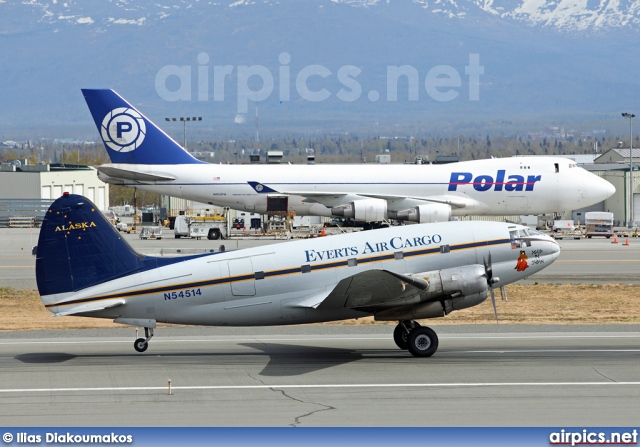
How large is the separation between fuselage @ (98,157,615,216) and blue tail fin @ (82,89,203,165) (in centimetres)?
69

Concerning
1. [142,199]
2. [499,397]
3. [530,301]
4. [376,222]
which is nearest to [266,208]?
[376,222]

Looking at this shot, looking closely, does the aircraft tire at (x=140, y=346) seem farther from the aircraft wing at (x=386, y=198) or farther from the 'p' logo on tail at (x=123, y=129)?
the 'p' logo on tail at (x=123, y=129)

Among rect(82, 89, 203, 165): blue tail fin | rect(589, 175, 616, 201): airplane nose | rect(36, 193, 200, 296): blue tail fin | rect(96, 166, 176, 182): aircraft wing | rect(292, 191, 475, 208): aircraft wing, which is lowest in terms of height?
rect(36, 193, 200, 296): blue tail fin

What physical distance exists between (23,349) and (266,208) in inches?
1415

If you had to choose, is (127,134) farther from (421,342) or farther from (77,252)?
(421,342)

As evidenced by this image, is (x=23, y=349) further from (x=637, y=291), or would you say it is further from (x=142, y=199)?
(x=142, y=199)

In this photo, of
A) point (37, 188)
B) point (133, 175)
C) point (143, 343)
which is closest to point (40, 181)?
point (37, 188)

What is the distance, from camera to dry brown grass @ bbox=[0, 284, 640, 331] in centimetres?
3566

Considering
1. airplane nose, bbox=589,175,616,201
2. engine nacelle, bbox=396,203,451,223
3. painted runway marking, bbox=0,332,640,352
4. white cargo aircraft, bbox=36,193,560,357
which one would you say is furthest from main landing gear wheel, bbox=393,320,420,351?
airplane nose, bbox=589,175,616,201

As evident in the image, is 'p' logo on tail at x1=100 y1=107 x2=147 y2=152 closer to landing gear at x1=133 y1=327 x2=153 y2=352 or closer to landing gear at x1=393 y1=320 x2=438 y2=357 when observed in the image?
landing gear at x1=133 y1=327 x2=153 y2=352

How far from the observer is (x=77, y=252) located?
26.7m

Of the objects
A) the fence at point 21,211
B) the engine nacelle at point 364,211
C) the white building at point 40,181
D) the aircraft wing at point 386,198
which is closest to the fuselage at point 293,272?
the engine nacelle at point 364,211

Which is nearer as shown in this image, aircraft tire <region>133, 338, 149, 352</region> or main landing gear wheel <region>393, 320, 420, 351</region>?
aircraft tire <region>133, 338, 149, 352</region>

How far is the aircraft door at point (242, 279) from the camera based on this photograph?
2684 cm
